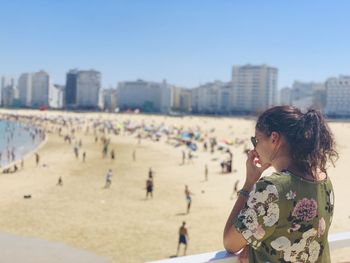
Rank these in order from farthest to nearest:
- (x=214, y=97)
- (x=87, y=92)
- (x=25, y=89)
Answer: (x=25, y=89)
(x=87, y=92)
(x=214, y=97)

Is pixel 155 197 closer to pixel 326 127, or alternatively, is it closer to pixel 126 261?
pixel 126 261

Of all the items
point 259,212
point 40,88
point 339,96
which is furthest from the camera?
point 40,88

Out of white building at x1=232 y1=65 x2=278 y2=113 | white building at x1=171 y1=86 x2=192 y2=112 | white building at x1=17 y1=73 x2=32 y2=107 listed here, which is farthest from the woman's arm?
white building at x1=17 y1=73 x2=32 y2=107

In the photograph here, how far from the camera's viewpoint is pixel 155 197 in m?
17.4

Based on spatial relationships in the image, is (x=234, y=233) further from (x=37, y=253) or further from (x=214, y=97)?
(x=214, y=97)

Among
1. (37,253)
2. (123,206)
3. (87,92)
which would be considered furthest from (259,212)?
(87,92)

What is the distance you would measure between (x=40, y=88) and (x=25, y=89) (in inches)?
204

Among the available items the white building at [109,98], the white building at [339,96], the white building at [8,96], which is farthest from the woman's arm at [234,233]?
the white building at [8,96]

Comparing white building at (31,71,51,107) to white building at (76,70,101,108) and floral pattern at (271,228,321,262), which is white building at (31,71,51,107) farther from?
floral pattern at (271,228,321,262)

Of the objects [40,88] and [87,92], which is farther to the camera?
[40,88]

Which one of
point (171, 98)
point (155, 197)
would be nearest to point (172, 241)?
point (155, 197)

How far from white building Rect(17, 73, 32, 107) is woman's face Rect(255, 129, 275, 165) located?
554ft

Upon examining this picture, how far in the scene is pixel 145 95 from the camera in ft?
516

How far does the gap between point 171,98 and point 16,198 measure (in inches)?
5465
